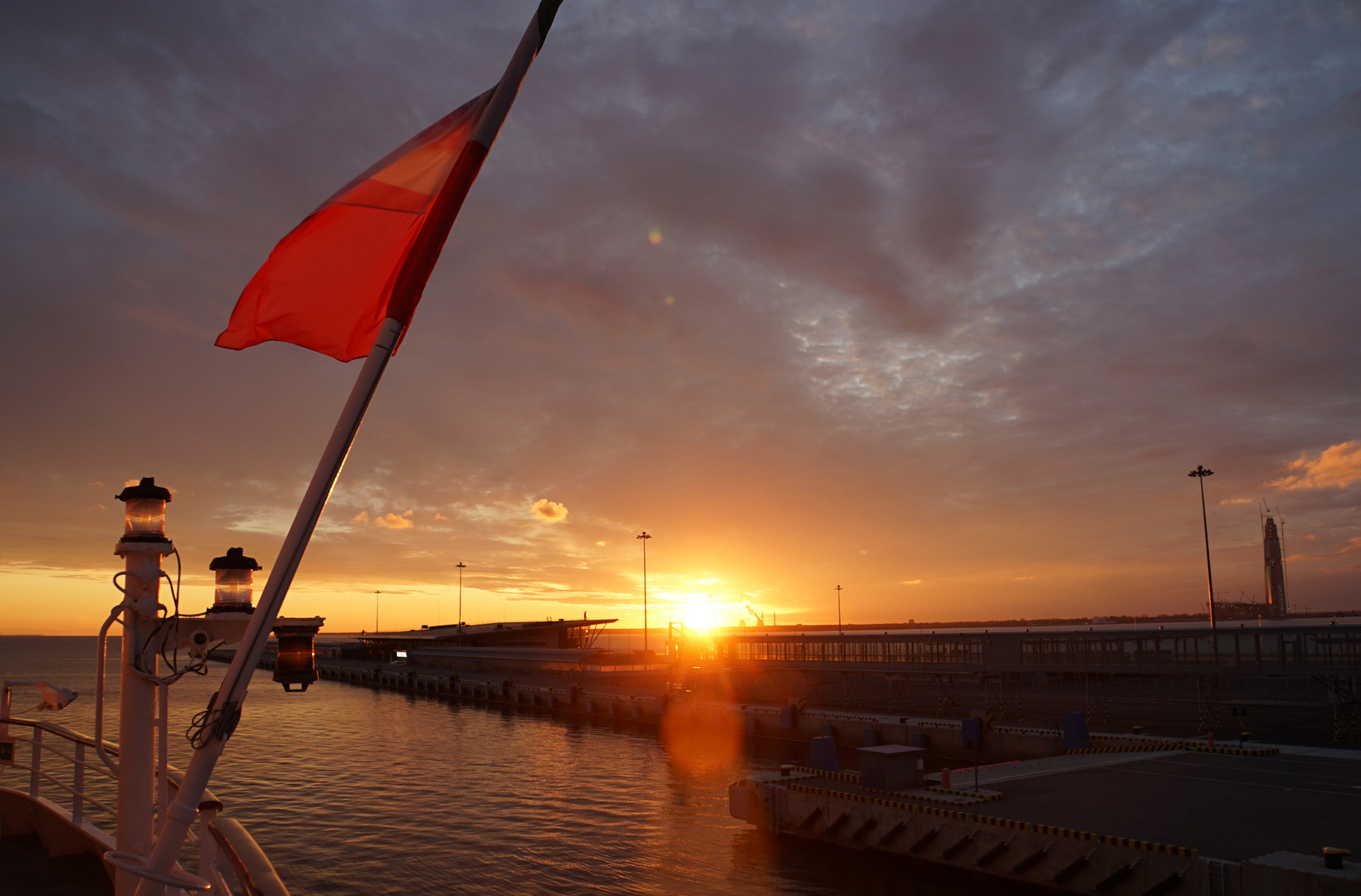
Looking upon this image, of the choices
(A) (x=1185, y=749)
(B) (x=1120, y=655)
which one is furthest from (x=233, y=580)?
(B) (x=1120, y=655)

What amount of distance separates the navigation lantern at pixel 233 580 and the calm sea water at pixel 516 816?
10757 millimetres

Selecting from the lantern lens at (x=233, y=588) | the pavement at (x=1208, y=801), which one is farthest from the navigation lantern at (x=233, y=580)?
the pavement at (x=1208, y=801)

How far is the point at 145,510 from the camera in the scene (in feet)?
22.5

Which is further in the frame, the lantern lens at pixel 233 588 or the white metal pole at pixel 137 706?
the lantern lens at pixel 233 588

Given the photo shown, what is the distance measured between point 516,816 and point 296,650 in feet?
106

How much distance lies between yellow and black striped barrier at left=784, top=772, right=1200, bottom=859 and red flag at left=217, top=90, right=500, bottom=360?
20.2 metres

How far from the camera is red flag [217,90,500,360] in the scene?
687 cm

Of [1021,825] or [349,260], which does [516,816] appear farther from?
[349,260]

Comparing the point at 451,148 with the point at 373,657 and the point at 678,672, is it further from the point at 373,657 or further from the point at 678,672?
the point at 373,657

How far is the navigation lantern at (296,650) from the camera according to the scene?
24.4ft

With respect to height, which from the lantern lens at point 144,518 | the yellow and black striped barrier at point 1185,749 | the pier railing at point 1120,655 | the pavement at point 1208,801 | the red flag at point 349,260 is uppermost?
the red flag at point 349,260

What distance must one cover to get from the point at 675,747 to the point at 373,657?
467ft

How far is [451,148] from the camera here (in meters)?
6.92

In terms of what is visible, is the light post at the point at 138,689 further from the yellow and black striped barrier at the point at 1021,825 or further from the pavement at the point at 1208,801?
the pavement at the point at 1208,801
